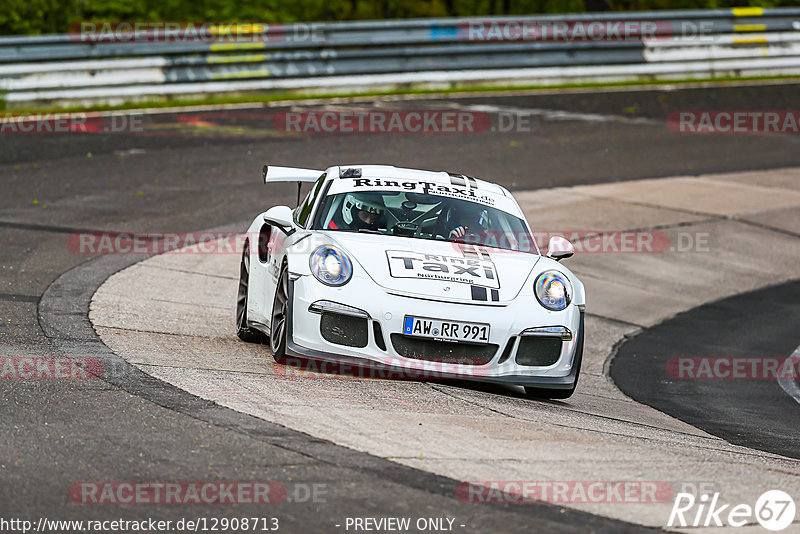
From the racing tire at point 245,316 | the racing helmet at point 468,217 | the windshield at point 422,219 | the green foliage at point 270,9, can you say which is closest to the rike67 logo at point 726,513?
the windshield at point 422,219

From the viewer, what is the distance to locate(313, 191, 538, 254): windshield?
28.2 feet

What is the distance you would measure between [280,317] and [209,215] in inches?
247

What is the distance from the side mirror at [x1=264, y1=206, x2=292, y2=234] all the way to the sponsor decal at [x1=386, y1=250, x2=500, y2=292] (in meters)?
0.92

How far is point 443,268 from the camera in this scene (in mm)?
7867

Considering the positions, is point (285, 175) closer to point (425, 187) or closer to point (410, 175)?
point (410, 175)

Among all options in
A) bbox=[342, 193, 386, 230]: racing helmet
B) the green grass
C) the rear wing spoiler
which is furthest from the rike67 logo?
the green grass

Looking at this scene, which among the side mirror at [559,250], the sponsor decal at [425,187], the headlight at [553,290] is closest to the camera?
the headlight at [553,290]

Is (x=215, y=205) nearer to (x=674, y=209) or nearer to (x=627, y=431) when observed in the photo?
(x=674, y=209)

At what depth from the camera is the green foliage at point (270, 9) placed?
2211cm

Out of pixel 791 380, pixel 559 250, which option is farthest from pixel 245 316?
pixel 791 380

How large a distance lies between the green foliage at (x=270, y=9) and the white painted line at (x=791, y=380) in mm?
15534

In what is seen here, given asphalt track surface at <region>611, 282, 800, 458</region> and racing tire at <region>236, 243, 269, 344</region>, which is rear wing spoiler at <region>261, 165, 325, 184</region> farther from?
asphalt track surface at <region>611, 282, 800, 458</region>

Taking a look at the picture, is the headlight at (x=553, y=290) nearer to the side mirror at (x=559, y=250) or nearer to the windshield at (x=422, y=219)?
the side mirror at (x=559, y=250)

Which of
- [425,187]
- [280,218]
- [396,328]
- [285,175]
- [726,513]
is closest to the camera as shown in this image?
[726,513]
